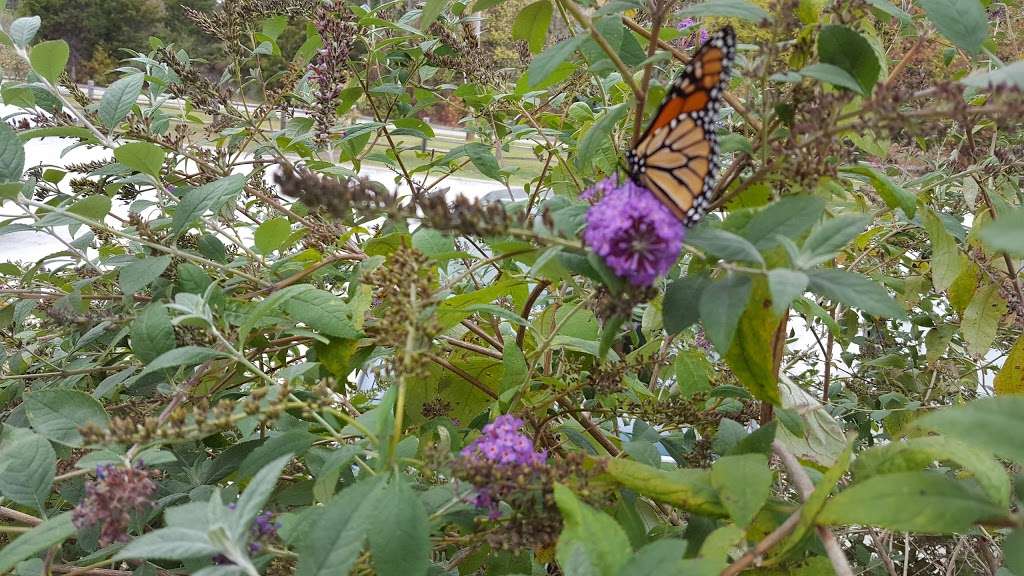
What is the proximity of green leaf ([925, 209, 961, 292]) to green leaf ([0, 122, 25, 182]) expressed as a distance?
1735 millimetres

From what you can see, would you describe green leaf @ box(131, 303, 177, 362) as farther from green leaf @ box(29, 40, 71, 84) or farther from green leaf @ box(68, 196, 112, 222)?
green leaf @ box(29, 40, 71, 84)

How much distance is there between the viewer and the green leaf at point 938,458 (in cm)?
74

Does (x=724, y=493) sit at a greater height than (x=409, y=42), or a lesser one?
lesser

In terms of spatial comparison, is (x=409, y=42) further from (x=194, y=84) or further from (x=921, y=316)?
(x=921, y=316)

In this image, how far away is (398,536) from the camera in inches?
31.4

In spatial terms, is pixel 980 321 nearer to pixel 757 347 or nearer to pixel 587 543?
pixel 757 347

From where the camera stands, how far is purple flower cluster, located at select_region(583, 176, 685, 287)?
825 mm

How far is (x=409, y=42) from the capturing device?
92.0 inches

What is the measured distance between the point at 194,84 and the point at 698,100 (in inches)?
49.8

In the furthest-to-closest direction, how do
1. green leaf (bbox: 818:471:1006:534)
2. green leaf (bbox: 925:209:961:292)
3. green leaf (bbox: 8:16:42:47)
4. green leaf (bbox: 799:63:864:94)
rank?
green leaf (bbox: 8:16:42:47) < green leaf (bbox: 925:209:961:292) < green leaf (bbox: 799:63:864:94) < green leaf (bbox: 818:471:1006:534)

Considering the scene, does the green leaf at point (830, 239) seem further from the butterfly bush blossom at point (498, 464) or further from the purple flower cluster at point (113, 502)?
the purple flower cluster at point (113, 502)

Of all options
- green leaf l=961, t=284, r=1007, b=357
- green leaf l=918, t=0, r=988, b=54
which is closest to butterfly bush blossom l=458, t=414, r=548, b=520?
green leaf l=918, t=0, r=988, b=54

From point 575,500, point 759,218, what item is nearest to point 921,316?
point 759,218

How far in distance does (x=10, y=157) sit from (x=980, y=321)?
225cm
